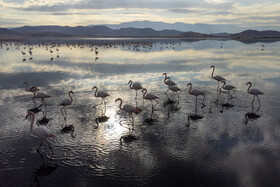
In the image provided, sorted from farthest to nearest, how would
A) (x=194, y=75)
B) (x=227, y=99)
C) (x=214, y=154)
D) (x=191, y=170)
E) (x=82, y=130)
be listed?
1. (x=194, y=75)
2. (x=227, y=99)
3. (x=82, y=130)
4. (x=214, y=154)
5. (x=191, y=170)

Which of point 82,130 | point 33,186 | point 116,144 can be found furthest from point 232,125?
point 33,186

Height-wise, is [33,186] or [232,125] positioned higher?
[232,125]

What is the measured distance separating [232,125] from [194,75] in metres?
14.0

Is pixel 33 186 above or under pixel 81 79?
under

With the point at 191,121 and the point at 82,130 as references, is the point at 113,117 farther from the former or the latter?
the point at 191,121

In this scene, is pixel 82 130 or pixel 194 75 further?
pixel 194 75

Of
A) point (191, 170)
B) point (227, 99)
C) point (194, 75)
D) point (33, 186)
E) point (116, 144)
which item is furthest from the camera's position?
point (194, 75)

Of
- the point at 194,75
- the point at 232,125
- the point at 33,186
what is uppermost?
the point at 194,75

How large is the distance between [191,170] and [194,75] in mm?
18819

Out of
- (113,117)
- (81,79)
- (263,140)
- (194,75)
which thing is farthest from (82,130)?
(194,75)

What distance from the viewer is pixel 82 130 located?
40.2ft

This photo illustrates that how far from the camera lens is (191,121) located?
13586mm

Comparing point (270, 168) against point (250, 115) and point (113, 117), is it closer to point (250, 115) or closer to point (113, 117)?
point (250, 115)

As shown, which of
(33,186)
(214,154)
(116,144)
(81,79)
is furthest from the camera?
(81,79)
